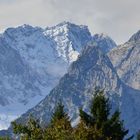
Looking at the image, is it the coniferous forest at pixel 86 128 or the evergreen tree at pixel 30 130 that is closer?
the coniferous forest at pixel 86 128

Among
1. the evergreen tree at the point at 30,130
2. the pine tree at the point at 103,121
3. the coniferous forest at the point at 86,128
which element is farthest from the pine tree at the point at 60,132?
the pine tree at the point at 103,121

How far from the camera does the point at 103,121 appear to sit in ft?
188

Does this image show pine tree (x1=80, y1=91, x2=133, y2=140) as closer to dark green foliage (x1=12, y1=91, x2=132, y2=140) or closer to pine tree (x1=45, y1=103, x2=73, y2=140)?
dark green foliage (x1=12, y1=91, x2=132, y2=140)

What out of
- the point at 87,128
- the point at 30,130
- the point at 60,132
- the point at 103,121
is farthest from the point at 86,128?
the point at 30,130

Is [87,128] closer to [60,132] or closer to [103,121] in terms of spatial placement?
[60,132]

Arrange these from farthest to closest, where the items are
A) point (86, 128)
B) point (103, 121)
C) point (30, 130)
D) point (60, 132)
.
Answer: point (103, 121), point (30, 130), point (86, 128), point (60, 132)

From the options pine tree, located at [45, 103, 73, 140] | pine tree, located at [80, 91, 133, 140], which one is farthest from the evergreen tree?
pine tree, located at [80, 91, 133, 140]

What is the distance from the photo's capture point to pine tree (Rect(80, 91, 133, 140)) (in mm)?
56281

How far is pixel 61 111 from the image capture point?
72375 mm

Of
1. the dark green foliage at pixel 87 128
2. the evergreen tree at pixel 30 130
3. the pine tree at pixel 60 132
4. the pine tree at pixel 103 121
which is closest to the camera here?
the pine tree at pixel 60 132

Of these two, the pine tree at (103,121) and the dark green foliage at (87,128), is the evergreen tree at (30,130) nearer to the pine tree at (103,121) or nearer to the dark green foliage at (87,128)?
the dark green foliage at (87,128)

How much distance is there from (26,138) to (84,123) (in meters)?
4.79

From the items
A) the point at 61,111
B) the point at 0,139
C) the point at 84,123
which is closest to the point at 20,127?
the point at 0,139

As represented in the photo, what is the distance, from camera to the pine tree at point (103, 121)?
5628 cm
